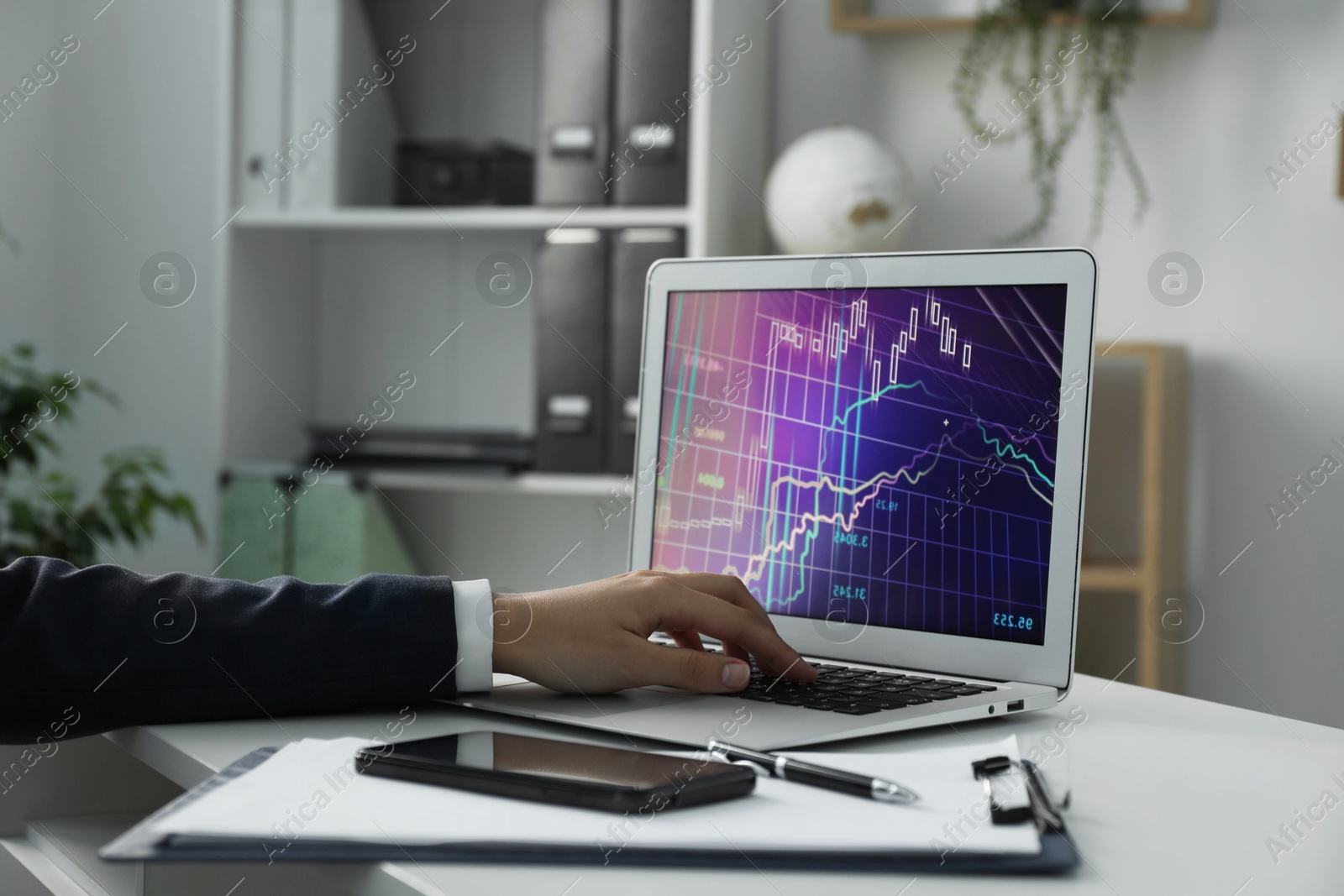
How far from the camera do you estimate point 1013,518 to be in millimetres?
813

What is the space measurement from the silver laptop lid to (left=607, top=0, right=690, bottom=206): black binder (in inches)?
43.4

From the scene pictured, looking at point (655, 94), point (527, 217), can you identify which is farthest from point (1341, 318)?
point (527, 217)

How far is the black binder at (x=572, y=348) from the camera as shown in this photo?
213 centimetres

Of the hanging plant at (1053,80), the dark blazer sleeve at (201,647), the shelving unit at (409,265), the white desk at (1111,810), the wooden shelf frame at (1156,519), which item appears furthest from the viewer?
the shelving unit at (409,265)

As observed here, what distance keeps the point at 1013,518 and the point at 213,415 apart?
190 cm

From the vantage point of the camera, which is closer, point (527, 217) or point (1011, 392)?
point (1011, 392)

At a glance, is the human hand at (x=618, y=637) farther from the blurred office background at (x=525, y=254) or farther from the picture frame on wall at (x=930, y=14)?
the picture frame on wall at (x=930, y=14)

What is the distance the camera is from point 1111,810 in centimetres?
57

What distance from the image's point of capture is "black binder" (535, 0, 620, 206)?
211 centimetres

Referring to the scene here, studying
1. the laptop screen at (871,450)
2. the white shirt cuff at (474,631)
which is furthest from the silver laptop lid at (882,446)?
the white shirt cuff at (474,631)

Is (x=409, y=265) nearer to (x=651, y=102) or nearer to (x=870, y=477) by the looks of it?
(x=651, y=102)

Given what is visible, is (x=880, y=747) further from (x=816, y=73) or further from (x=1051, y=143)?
(x=816, y=73)

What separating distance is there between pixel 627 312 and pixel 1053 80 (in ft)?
2.74

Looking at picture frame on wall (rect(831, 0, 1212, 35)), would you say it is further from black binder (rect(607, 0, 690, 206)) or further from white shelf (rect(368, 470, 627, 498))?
white shelf (rect(368, 470, 627, 498))
